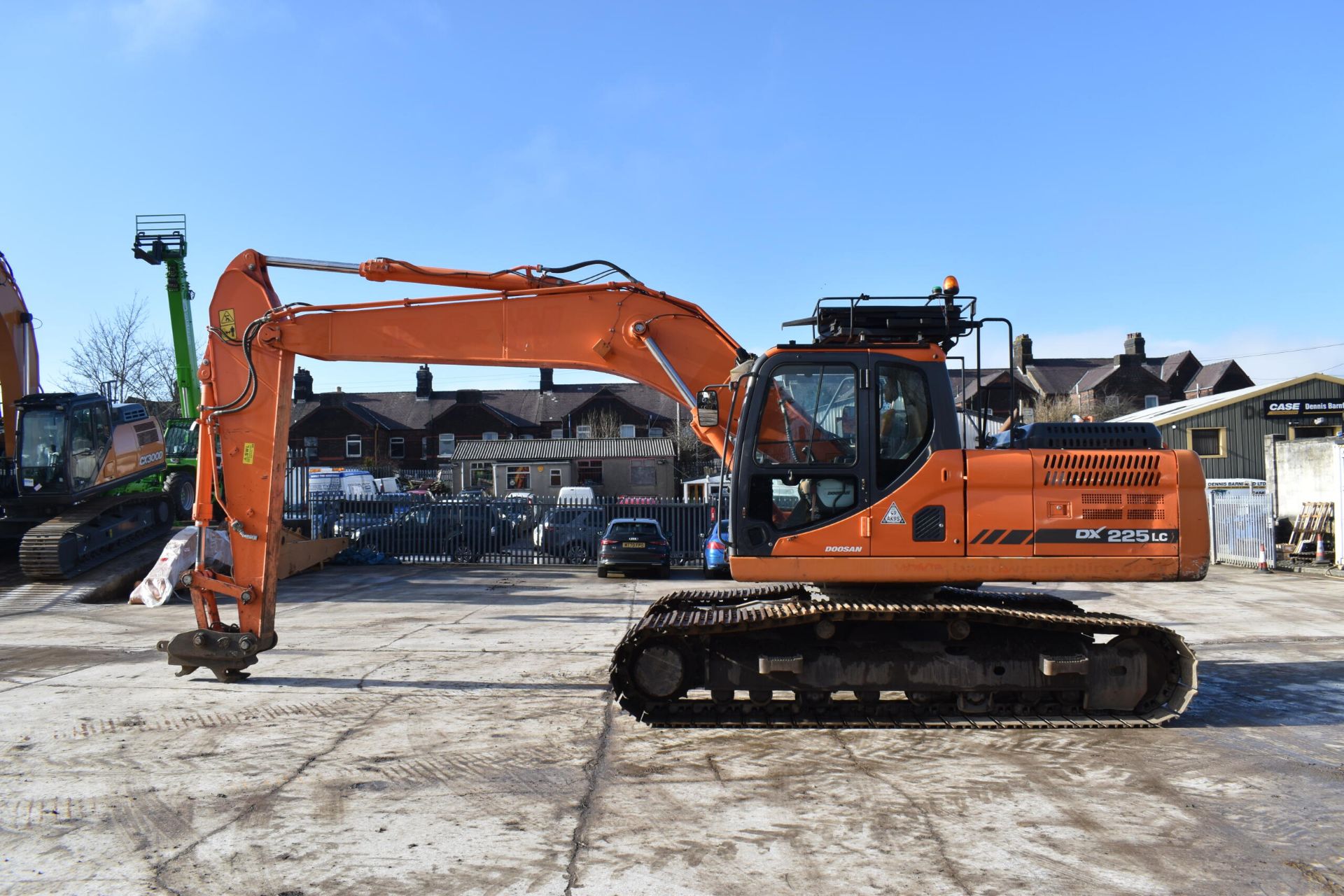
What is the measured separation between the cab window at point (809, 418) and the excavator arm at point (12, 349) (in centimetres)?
1781

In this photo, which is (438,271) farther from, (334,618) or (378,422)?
(378,422)

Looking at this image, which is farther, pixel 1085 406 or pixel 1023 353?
pixel 1023 353

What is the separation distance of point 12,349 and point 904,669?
19.5 meters

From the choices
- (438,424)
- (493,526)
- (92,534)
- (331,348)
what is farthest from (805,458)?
(438,424)

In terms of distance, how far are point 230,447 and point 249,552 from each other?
1000 millimetres

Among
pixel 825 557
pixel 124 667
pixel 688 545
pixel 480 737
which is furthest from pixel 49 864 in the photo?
pixel 688 545

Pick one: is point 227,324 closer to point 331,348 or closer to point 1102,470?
point 331,348

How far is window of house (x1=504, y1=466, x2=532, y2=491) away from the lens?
48.0m

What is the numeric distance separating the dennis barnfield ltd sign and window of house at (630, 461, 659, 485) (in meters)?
26.5

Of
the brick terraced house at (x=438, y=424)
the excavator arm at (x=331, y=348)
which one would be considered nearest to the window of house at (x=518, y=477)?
the brick terraced house at (x=438, y=424)

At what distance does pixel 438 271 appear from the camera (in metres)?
8.94

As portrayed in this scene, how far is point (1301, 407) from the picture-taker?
36469 millimetres

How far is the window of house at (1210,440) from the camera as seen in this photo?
37.2 m

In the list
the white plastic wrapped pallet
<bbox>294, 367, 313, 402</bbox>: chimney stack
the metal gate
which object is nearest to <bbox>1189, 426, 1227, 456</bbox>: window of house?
the metal gate
